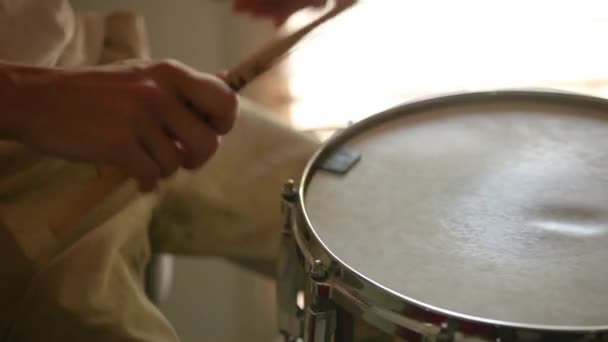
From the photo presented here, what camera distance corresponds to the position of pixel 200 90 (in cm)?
68

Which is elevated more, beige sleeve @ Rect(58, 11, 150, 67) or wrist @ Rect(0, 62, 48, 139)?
wrist @ Rect(0, 62, 48, 139)

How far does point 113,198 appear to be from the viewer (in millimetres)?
786

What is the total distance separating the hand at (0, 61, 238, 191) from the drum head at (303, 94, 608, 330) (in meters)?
0.12

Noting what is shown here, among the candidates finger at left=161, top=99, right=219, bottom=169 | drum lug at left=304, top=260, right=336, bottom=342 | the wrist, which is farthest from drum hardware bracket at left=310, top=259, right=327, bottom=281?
the wrist

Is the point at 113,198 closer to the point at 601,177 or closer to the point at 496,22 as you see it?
the point at 601,177

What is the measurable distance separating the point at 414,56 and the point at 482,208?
0.57 metres

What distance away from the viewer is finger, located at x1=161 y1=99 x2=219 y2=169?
679 mm

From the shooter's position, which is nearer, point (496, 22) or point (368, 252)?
point (368, 252)

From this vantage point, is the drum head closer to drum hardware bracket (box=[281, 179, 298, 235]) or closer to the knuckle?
drum hardware bracket (box=[281, 179, 298, 235])

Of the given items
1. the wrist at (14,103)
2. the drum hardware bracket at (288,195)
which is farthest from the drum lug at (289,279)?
the wrist at (14,103)

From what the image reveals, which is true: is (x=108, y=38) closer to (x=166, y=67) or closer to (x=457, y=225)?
(x=166, y=67)

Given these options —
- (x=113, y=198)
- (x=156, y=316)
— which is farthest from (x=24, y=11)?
(x=156, y=316)

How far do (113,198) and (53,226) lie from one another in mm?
63

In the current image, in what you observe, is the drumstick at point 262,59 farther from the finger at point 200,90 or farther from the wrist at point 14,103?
the wrist at point 14,103
